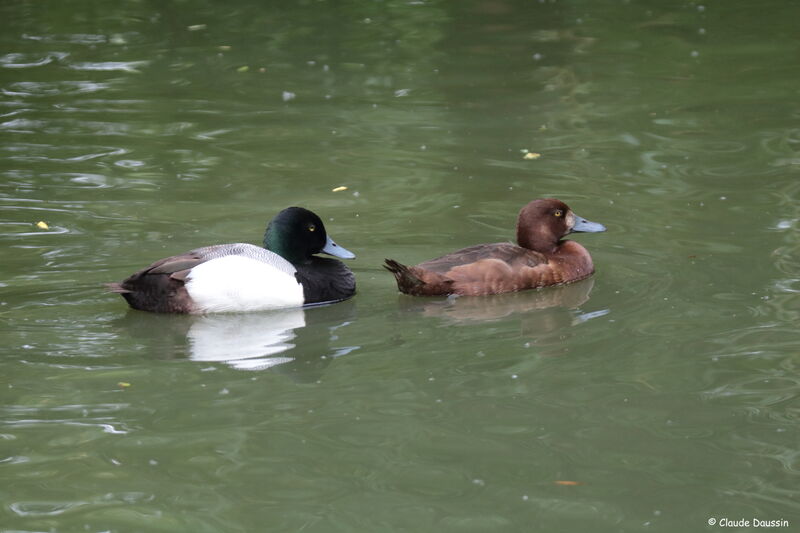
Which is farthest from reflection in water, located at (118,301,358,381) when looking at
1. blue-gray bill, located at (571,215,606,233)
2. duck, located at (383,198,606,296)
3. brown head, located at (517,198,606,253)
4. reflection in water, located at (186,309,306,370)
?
blue-gray bill, located at (571,215,606,233)

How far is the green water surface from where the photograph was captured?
5559mm

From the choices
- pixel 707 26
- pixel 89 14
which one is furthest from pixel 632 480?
pixel 89 14

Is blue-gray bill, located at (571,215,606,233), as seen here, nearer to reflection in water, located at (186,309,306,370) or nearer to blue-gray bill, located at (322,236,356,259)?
blue-gray bill, located at (322,236,356,259)

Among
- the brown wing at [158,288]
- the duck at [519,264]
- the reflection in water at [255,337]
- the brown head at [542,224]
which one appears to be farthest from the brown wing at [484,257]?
the brown wing at [158,288]

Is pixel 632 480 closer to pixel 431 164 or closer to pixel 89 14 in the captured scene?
pixel 431 164

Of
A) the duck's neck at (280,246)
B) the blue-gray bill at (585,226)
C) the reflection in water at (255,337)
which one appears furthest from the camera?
the blue-gray bill at (585,226)

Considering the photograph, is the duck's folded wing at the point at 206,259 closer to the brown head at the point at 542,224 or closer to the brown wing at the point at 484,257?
the brown wing at the point at 484,257

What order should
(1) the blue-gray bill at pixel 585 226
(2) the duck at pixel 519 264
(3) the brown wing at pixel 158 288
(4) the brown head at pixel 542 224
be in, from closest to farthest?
(3) the brown wing at pixel 158 288 → (2) the duck at pixel 519 264 → (4) the brown head at pixel 542 224 → (1) the blue-gray bill at pixel 585 226

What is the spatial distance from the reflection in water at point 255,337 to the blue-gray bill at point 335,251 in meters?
0.39

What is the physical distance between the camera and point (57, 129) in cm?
1290

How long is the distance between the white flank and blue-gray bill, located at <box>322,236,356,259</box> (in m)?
0.37

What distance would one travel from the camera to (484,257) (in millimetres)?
8375

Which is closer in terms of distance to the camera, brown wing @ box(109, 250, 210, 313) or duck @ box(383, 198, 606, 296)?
brown wing @ box(109, 250, 210, 313)

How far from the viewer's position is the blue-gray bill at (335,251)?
8703 mm
